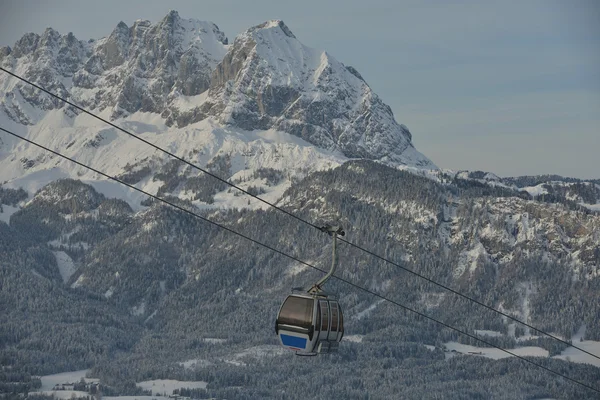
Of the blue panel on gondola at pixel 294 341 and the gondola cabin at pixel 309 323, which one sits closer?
the gondola cabin at pixel 309 323

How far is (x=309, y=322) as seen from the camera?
66.2 metres

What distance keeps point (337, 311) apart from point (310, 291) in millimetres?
1871

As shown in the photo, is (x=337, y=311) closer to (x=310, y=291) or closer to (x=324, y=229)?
(x=310, y=291)

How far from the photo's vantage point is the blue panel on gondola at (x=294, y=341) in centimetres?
6694

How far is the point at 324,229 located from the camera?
205ft

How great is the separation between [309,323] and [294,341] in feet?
5.41

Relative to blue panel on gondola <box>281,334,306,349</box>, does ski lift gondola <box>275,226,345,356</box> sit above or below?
above

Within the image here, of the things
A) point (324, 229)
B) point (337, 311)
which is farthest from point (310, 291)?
point (324, 229)

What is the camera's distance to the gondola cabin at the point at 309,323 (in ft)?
218

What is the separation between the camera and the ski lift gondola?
66.4 meters

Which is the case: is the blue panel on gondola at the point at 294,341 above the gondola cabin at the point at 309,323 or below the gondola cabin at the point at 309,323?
below

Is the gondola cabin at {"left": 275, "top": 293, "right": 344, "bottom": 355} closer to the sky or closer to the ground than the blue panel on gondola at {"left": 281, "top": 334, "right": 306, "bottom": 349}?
closer to the sky

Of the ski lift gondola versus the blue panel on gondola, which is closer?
the ski lift gondola

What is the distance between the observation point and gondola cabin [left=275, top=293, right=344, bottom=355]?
218 ft
